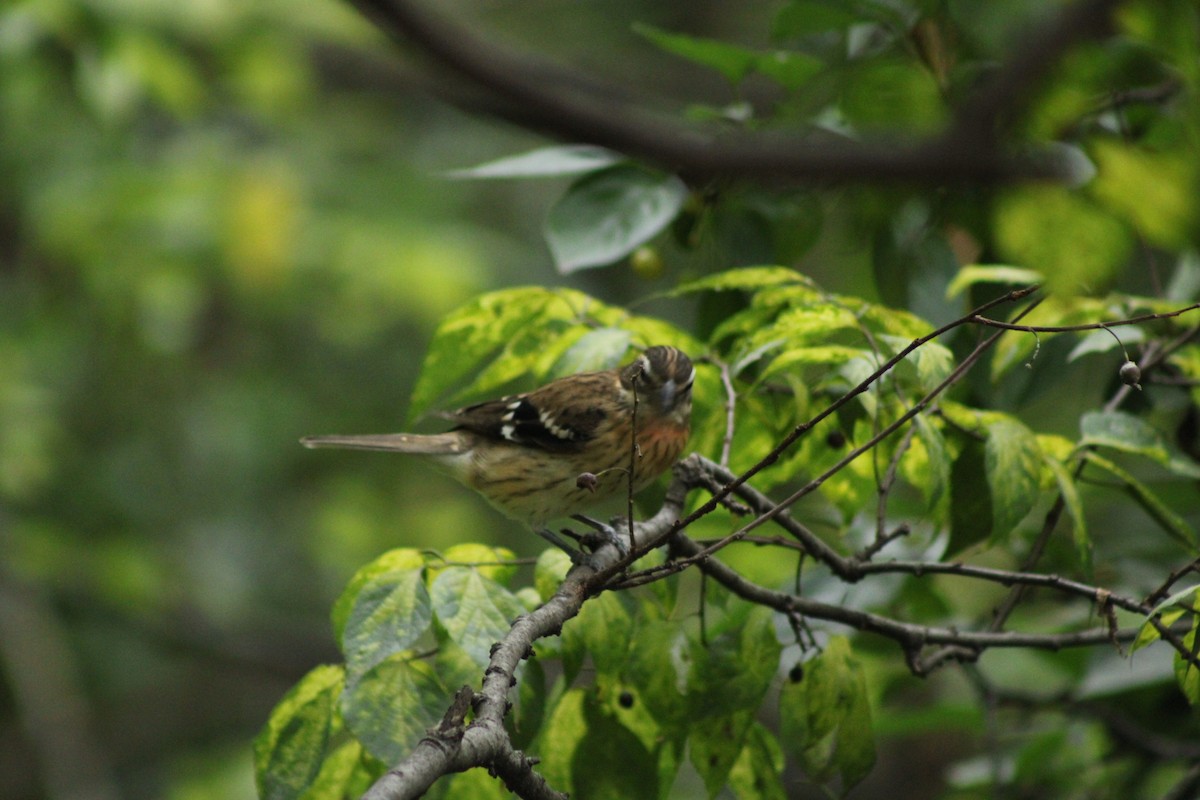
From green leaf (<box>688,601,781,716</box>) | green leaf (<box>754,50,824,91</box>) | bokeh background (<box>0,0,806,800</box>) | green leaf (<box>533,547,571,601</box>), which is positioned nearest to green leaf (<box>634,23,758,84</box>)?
green leaf (<box>754,50,824,91</box>)

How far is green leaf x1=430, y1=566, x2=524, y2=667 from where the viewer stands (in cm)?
229

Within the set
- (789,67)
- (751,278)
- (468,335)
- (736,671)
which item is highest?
(789,67)

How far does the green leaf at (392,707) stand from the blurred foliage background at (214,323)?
2.89 metres

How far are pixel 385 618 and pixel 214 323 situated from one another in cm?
960

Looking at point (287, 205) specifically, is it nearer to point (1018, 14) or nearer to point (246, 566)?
point (246, 566)

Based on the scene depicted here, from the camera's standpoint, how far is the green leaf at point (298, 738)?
7.68ft

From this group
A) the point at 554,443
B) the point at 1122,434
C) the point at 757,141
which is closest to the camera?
the point at 757,141

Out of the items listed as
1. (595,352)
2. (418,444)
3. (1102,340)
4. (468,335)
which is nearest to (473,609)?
(595,352)

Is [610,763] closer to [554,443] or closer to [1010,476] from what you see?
[1010,476]

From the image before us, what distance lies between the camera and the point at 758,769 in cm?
277

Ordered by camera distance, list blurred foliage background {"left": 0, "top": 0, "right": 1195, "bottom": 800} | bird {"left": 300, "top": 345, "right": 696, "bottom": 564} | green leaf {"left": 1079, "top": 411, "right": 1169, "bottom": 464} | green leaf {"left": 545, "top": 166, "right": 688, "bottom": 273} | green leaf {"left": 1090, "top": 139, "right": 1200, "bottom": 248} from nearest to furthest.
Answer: green leaf {"left": 1090, "top": 139, "right": 1200, "bottom": 248} → green leaf {"left": 1079, "top": 411, "right": 1169, "bottom": 464} → green leaf {"left": 545, "top": 166, "right": 688, "bottom": 273} → bird {"left": 300, "top": 345, "right": 696, "bottom": 564} → blurred foliage background {"left": 0, "top": 0, "right": 1195, "bottom": 800}

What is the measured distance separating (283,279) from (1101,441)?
21.1 ft

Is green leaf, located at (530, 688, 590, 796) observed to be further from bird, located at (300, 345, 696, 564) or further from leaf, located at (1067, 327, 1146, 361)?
leaf, located at (1067, 327, 1146, 361)

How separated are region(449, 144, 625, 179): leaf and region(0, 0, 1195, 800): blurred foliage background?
152 centimetres
